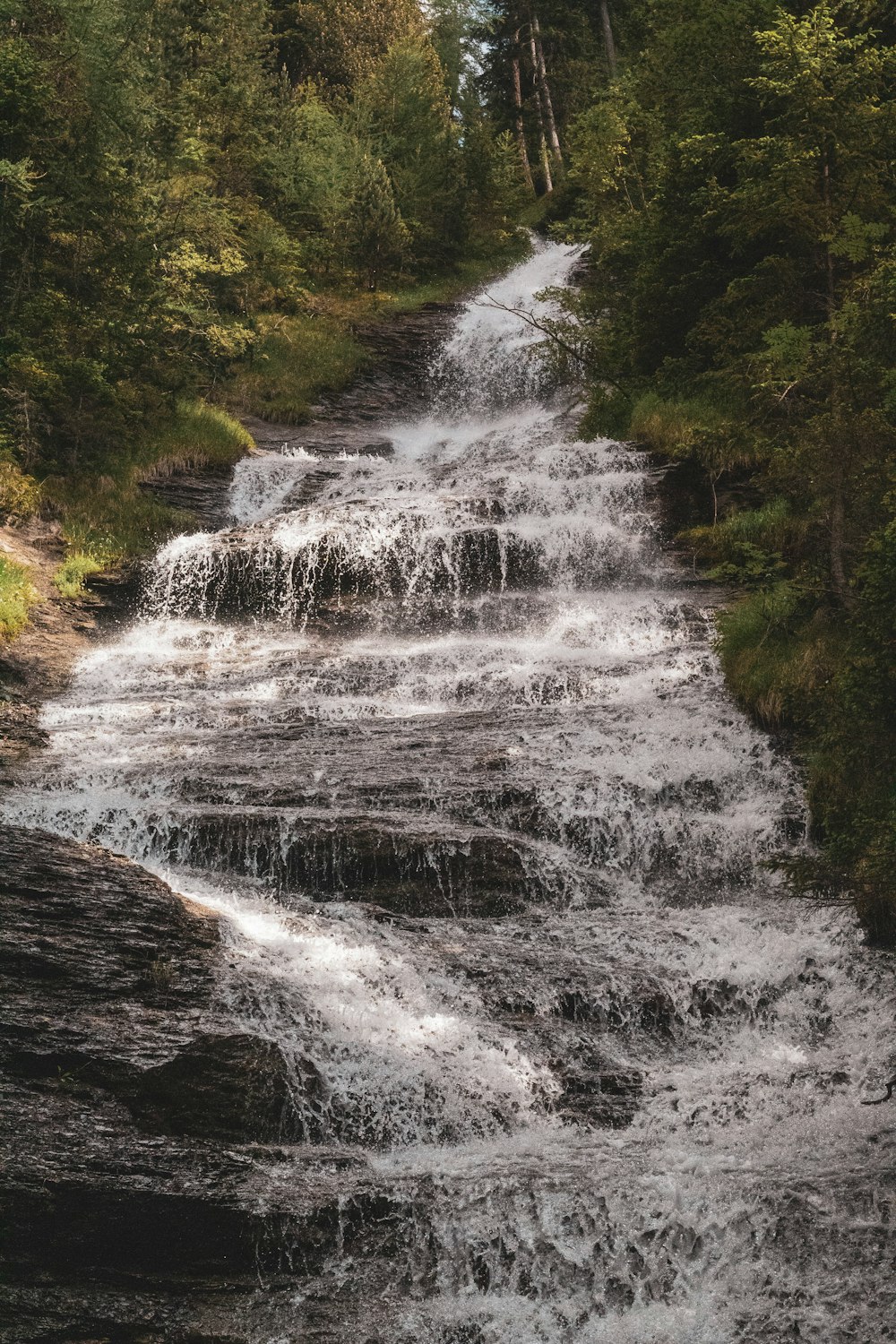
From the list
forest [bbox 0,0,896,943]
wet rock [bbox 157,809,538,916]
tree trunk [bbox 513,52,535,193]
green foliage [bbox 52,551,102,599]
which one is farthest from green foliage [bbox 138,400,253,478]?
tree trunk [bbox 513,52,535,193]

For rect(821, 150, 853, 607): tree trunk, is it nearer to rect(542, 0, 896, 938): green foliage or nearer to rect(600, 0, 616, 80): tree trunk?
rect(542, 0, 896, 938): green foliage

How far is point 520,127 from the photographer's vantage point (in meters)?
43.2

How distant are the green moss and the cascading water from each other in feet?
4.29

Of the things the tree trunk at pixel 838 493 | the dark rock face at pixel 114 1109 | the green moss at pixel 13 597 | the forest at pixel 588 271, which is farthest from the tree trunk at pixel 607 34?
the dark rock face at pixel 114 1109

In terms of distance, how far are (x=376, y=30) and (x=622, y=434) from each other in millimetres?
28329

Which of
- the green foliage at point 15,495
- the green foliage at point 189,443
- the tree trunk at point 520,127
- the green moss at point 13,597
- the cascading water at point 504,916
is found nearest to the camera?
the cascading water at point 504,916

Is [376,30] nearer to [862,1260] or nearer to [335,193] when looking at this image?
[335,193]

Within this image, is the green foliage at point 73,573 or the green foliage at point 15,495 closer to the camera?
the green foliage at point 73,573

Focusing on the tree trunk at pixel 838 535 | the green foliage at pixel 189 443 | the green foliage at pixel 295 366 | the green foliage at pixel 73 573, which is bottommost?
the tree trunk at pixel 838 535

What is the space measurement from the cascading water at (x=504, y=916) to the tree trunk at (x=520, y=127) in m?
30.3

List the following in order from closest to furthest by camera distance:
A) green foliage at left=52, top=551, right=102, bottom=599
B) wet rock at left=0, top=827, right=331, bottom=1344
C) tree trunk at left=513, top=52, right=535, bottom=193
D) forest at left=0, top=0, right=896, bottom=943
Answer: wet rock at left=0, top=827, right=331, bottom=1344, forest at left=0, top=0, right=896, bottom=943, green foliage at left=52, top=551, right=102, bottom=599, tree trunk at left=513, top=52, right=535, bottom=193

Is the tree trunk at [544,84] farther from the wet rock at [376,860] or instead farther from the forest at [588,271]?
the wet rock at [376,860]

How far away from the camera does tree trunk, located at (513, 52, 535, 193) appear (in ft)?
138

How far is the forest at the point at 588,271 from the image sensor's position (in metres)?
9.96
